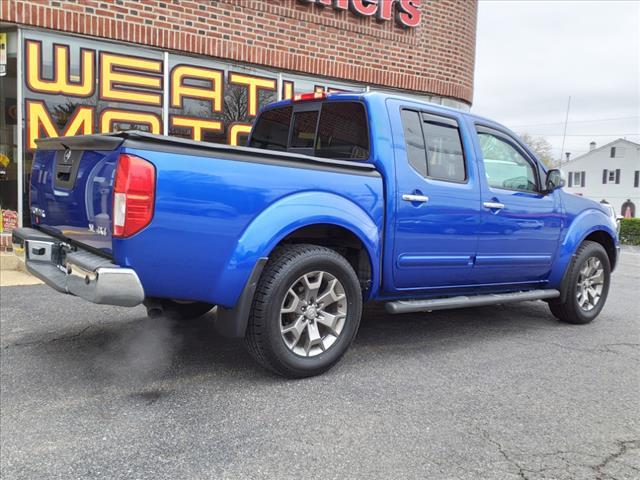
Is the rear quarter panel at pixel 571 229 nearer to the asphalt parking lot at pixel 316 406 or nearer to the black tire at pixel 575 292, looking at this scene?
the black tire at pixel 575 292

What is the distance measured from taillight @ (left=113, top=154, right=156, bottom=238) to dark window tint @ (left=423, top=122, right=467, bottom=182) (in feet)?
7.20

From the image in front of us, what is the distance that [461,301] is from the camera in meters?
4.45

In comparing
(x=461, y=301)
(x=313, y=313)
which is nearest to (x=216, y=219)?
→ (x=313, y=313)

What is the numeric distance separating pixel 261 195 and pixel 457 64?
348 inches

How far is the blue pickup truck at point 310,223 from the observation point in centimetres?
303

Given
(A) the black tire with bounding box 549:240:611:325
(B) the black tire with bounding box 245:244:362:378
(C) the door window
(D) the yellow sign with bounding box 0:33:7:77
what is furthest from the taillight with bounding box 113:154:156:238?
(D) the yellow sign with bounding box 0:33:7:77

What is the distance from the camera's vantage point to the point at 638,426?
317cm

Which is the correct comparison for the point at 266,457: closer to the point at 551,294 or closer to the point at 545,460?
the point at 545,460

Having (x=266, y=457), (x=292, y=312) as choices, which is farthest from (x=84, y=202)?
(x=266, y=457)

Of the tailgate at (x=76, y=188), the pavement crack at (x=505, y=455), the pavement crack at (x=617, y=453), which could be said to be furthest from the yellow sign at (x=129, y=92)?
the pavement crack at (x=617, y=453)

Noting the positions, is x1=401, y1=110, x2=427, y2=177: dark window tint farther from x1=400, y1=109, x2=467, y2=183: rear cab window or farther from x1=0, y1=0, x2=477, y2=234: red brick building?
x1=0, y1=0, x2=477, y2=234: red brick building

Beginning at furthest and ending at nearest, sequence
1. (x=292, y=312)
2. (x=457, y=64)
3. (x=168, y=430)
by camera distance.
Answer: (x=457, y=64)
(x=292, y=312)
(x=168, y=430)

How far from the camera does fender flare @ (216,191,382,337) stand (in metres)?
3.29

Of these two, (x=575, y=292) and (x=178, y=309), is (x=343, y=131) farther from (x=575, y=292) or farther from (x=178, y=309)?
(x=575, y=292)
